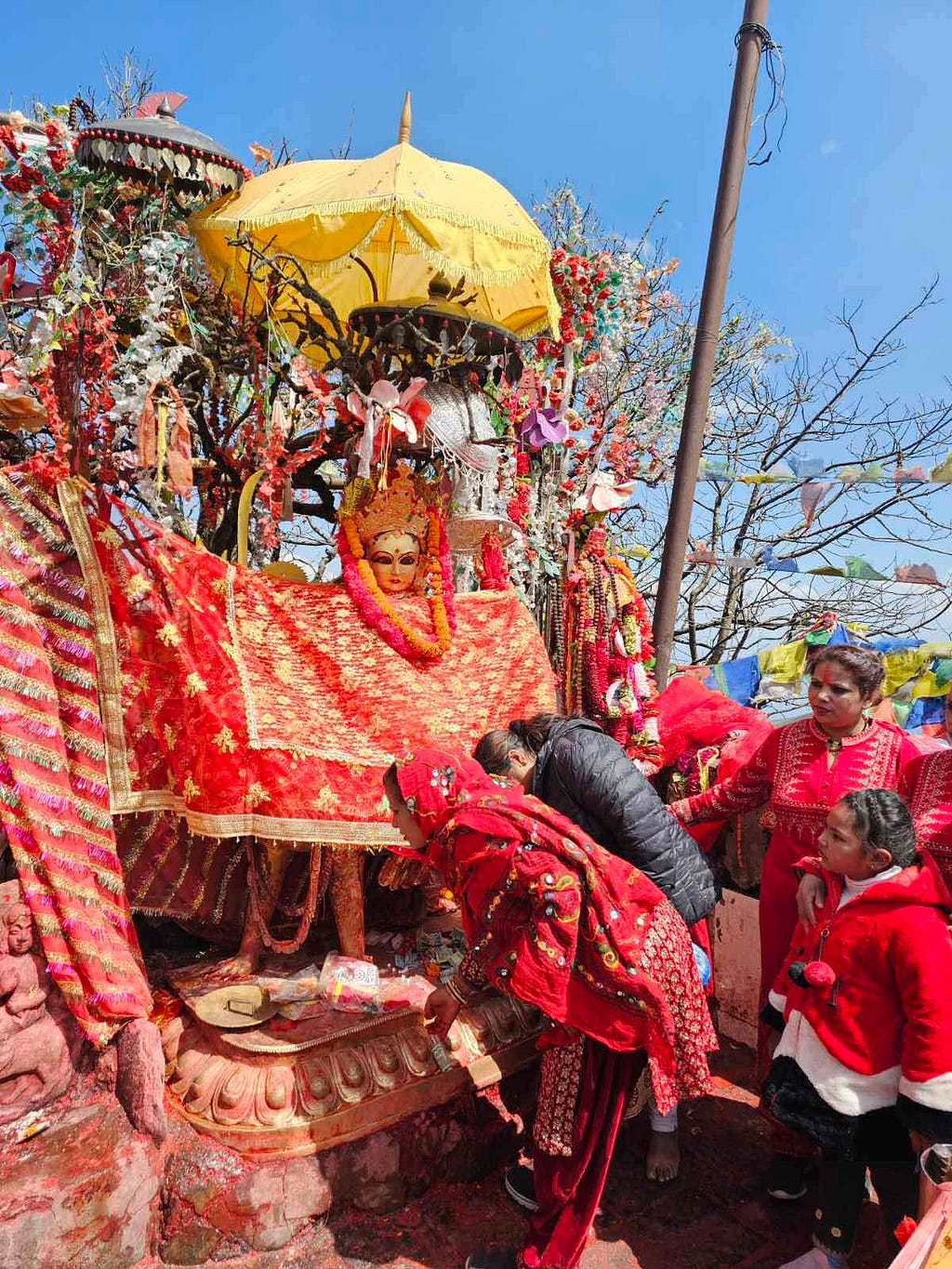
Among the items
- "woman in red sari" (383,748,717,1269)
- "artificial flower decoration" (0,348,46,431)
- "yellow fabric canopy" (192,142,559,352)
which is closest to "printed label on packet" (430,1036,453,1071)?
"woman in red sari" (383,748,717,1269)

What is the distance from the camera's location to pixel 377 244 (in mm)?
5070

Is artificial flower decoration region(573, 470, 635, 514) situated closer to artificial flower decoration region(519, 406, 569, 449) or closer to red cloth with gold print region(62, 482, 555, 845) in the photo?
artificial flower decoration region(519, 406, 569, 449)

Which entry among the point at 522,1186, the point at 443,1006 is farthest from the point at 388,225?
the point at 522,1186

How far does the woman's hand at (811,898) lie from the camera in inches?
112

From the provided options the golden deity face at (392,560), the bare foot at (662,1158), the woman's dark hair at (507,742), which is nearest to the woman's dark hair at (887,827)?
the woman's dark hair at (507,742)

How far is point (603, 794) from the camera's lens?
2.61m

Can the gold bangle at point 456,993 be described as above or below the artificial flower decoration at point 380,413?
below

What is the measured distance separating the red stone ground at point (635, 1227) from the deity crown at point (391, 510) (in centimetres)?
285

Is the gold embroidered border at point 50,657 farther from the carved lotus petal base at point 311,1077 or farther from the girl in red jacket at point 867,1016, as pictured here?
the girl in red jacket at point 867,1016

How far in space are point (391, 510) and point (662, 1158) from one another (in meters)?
3.05

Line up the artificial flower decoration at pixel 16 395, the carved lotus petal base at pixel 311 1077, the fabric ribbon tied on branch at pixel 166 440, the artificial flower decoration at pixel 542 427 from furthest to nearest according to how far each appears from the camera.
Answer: the artificial flower decoration at pixel 542 427 < the fabric ribbon tied on branch at pixel 166 440 < the artificial flower decoration at pixel 16 395 < the carved lotus petal base at pixel 311 1077

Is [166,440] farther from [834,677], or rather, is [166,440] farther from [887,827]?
[887,827]

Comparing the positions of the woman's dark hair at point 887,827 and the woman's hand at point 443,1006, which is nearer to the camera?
the woman's dark hair at point 887,827

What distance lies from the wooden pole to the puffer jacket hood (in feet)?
7.55
